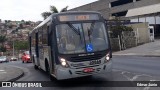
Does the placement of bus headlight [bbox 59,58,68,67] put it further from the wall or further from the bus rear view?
the wall

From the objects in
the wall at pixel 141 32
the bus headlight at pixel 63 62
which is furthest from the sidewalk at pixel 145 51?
the bus headlight at pixel 63 62

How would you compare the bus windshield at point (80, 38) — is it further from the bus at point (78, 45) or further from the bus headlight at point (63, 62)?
the bus headlight at point (63, 62)

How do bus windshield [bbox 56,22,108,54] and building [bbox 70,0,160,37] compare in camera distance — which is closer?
bus windshield [bbox 56,22,108,54]

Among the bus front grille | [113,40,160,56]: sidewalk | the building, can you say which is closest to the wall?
[113,40,160,56]: sidewalk

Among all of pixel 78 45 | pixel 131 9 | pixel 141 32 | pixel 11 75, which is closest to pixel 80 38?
pixel 78 45

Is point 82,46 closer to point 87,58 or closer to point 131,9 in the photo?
point 87,58

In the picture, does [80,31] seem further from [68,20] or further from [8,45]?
[8,45]

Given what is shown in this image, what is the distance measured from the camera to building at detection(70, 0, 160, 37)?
199ft

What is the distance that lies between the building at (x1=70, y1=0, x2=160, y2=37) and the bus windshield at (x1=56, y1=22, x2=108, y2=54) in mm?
45393

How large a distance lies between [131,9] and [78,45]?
58660 mm

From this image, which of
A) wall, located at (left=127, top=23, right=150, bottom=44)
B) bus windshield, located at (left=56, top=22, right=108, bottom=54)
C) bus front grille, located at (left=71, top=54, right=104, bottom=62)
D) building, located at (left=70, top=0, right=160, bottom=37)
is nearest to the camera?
bus front grille, located at (left=71, top=54, right=104, bottom=62)

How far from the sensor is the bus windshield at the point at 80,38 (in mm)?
12953

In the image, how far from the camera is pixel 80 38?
43.0ft

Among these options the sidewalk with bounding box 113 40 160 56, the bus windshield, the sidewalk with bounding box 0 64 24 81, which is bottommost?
the sidewalk with bounding box 0 64 24 81
